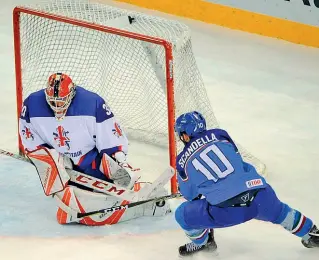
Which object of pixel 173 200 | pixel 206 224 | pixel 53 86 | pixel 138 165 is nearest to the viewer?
pixel 206 224

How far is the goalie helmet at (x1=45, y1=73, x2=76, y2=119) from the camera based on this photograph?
4543 mm

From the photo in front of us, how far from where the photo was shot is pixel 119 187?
15.3 feet

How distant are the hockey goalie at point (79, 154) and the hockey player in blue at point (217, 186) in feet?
1.72

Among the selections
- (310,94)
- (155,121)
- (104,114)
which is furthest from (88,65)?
(310,94)

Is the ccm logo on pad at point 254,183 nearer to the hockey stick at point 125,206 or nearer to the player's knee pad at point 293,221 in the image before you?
the player's knee pad at point 293,221

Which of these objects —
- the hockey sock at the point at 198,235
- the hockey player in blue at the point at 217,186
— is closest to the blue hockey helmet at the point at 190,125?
the hockey player in blue at the point at 217,186

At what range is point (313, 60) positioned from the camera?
6918 mm

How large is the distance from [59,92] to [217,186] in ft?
3.15

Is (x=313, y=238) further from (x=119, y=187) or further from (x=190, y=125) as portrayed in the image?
(x=119, y=187)

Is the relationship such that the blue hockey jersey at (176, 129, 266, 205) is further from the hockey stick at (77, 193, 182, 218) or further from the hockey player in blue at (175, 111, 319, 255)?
the hockey stick at (77, 193, 182, 218)

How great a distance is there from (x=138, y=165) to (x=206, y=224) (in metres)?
1.33

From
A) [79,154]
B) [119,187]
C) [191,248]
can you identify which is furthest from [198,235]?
[79,154]

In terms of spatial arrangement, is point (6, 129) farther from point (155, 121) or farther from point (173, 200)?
point (173, 200)

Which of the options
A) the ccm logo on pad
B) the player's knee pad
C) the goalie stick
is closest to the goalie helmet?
the goalie stick
